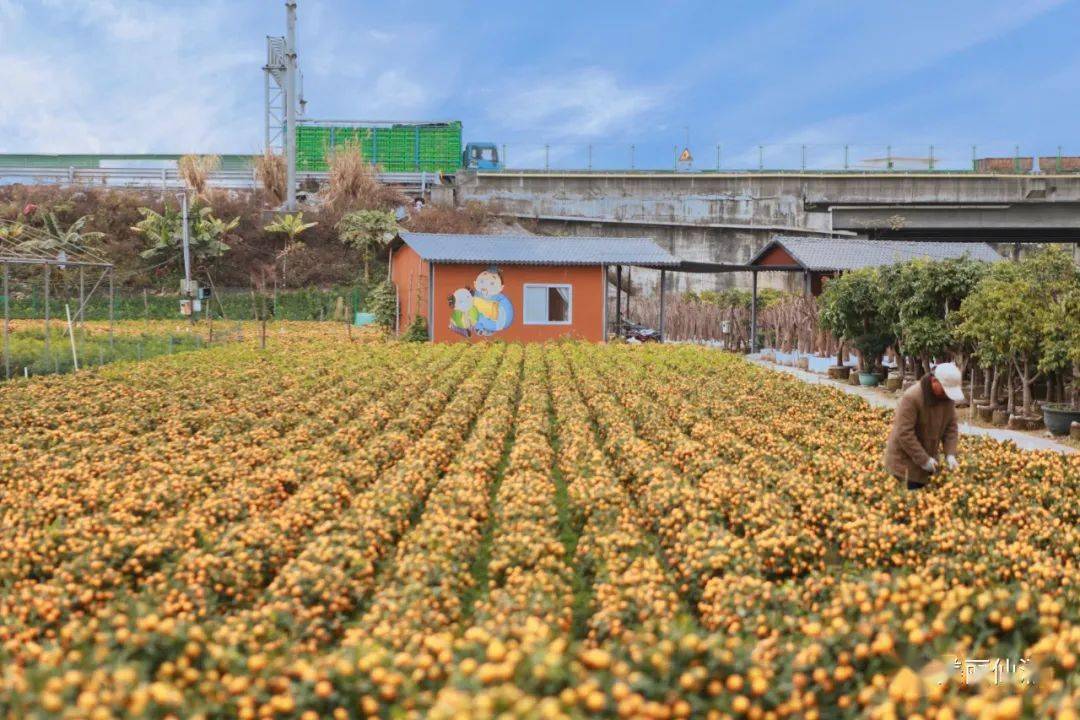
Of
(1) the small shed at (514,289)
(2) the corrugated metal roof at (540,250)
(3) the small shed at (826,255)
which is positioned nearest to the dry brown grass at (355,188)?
(2) the corrugated metal roof at (540,250)

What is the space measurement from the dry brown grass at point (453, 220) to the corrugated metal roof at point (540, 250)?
49.2ft

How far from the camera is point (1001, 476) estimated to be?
969 cm

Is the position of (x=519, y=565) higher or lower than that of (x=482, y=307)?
lower

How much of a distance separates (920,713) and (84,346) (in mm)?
23585

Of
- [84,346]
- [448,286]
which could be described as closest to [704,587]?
[84,346]

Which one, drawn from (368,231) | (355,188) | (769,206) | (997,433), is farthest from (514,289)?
(355,188)

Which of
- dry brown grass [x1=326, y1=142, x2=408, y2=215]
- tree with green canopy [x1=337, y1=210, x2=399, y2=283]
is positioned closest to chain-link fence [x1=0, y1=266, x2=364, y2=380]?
tree with green canopy [x1=337, y1=210, x2=399, y2=283]

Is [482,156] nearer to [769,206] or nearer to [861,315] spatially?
[769,206]

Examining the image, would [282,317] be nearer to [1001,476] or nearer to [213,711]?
[1001,476]

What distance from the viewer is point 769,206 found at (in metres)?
46.4

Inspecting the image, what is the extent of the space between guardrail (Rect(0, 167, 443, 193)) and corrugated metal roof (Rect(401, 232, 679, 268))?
21544 mm

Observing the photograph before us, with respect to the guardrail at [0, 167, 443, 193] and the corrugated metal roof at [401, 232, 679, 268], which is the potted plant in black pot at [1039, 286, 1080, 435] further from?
the guardrail at [0, 167, 443, 193]

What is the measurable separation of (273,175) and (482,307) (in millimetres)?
27812

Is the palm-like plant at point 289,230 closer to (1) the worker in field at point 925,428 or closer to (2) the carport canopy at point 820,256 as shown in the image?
(2) the carport canopy at point 820,256
